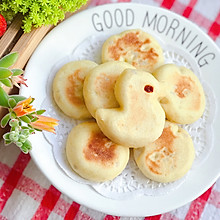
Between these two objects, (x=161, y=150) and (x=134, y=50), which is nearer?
(x=161, y=150)


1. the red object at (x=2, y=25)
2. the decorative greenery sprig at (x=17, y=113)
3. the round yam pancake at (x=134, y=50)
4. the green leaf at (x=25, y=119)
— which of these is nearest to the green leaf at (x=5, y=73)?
the decorative greenery sprig at (x=17, y=113)

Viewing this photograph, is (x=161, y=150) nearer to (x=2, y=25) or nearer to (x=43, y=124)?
(x=43, y=124)

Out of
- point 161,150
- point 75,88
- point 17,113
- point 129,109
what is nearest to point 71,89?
point 75,88

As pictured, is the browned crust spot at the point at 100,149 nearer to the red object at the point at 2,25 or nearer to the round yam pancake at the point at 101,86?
the round yam pancake at the point at 101,86

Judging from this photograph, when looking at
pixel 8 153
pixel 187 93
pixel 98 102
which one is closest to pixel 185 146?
pixel 187 93

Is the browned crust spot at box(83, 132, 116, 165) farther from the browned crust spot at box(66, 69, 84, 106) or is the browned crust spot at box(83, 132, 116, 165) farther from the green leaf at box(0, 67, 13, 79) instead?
the green leaf at box(0, 67, 13, 79)

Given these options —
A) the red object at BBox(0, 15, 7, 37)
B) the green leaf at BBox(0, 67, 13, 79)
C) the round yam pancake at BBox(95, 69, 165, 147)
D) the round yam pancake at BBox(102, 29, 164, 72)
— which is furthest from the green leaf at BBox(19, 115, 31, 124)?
the round yam pancake at BBox(102, 29, 164, 72)

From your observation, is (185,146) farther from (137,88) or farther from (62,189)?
(62,189)
